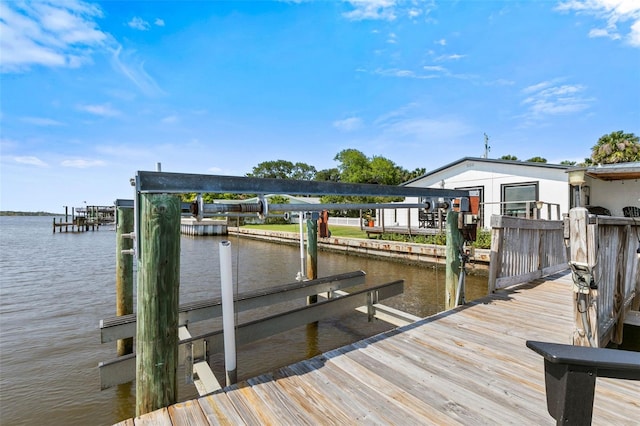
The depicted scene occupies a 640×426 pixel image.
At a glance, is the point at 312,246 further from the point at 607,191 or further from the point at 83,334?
the point at 607,191

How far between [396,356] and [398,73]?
1577cm

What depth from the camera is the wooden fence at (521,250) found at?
4.93m

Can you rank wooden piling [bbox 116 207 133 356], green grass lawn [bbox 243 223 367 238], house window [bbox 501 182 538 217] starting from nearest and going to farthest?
wooden piling [bbox 116 207 133 356] < house window [bbox 501 182 538 217] < green grass lawn [bbox 243 223 367 238]

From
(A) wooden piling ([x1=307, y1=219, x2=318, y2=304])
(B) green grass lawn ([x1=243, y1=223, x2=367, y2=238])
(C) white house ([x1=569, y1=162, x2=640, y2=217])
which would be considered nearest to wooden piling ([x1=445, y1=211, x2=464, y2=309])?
(A) wooden piling ([x1=307, y1=219, x2=318, y2=304])

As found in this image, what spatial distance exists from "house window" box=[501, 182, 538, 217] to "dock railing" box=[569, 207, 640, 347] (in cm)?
932

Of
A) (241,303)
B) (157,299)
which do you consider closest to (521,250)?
(241,303)

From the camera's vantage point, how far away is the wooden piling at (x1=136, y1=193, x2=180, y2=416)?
6.45 ft

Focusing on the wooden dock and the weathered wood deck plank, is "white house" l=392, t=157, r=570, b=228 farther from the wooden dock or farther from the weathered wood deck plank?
the weathered wood deck plank

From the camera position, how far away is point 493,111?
19.9 meters

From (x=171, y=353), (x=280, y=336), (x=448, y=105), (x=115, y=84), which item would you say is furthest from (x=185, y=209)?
(x=448, y=105)

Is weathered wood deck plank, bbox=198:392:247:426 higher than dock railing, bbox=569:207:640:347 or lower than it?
lower

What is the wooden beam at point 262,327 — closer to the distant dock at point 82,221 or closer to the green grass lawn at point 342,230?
the green grass lawn at point 342,230

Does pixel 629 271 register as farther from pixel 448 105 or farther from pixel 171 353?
pixel 448 105

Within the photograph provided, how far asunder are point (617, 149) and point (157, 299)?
3091cm
